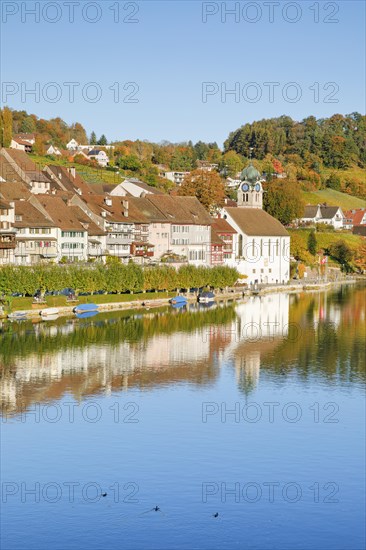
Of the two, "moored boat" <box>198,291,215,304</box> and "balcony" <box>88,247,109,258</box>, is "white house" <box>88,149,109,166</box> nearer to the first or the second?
"balcony" <box>88,247,109,258</box>

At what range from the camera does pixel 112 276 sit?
263ft

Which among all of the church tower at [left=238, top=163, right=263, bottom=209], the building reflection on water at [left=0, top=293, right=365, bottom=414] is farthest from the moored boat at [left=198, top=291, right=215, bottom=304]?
the church tower at [left=238, top=163, right=263, bottom=209]

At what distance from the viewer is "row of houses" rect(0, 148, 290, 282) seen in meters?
83.3

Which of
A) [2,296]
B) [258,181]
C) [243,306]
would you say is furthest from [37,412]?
[258,181]

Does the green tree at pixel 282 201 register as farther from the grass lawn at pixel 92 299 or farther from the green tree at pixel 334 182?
the green tree at pixel 334 182

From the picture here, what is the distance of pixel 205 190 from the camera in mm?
121125

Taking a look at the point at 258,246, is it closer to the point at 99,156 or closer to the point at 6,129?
the point at 6,129

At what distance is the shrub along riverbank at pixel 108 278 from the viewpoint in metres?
71.6

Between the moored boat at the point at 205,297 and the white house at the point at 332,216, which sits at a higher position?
the white house at the point at 332,216

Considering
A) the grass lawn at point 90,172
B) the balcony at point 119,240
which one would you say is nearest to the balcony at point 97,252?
the balcony at point 119,240

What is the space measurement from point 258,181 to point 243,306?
4049 centimetres

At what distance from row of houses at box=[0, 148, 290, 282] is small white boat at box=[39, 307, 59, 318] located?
10349mm

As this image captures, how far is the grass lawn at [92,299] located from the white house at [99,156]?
3261 inches

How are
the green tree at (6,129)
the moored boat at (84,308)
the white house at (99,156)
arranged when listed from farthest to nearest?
1. the white house at (99,156)
2. the green tree at (6,129)
3. the moored boat at (84,308)
